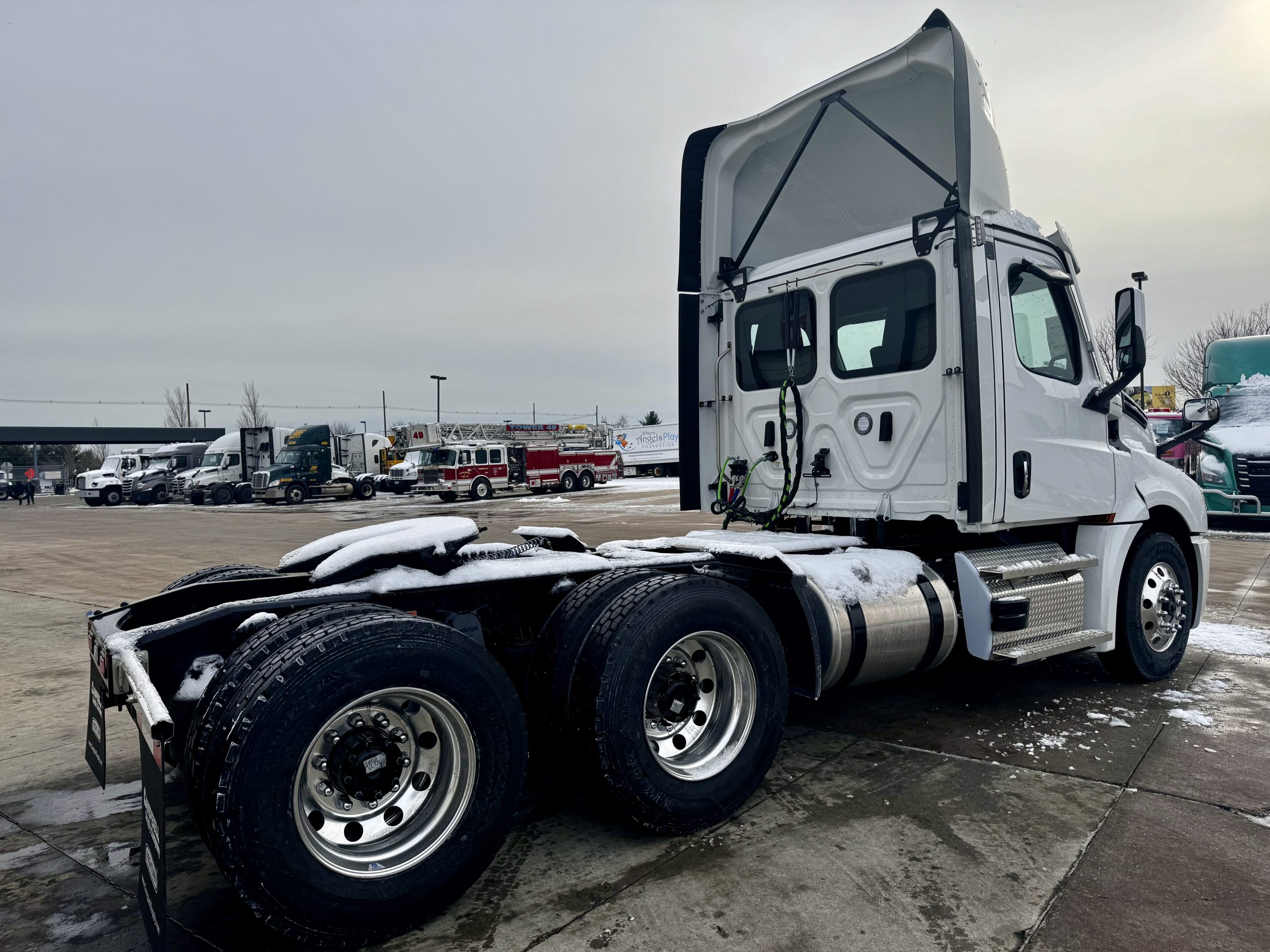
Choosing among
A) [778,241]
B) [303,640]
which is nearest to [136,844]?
[303,640]

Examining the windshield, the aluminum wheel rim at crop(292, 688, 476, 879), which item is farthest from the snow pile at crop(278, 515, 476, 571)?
the windshield

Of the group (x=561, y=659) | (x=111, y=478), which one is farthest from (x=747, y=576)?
(x=111, y=478)

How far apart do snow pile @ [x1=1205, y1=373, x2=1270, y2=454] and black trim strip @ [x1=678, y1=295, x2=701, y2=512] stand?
1297cm

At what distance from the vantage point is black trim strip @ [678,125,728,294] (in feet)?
17.8

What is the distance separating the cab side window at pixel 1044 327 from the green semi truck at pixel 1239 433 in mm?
11972

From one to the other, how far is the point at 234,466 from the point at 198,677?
122ft

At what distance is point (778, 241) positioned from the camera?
216 inches

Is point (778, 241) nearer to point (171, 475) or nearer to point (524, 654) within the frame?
point (524, 654)

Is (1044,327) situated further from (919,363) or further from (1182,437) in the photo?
(1182,437)

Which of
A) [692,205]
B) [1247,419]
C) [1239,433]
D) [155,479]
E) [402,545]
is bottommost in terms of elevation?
[402,545]

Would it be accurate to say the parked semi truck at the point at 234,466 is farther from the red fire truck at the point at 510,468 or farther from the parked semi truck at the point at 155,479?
A: the red fire truck at the point at 510,468

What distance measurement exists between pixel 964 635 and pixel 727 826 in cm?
196

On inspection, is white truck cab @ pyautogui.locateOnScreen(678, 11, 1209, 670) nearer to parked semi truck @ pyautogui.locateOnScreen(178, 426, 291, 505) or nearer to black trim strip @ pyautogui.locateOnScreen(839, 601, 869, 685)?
black trim strip @ pyautogui.locateOnScreen(839, 601, 869, 685)

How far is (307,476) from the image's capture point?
3419 cm
